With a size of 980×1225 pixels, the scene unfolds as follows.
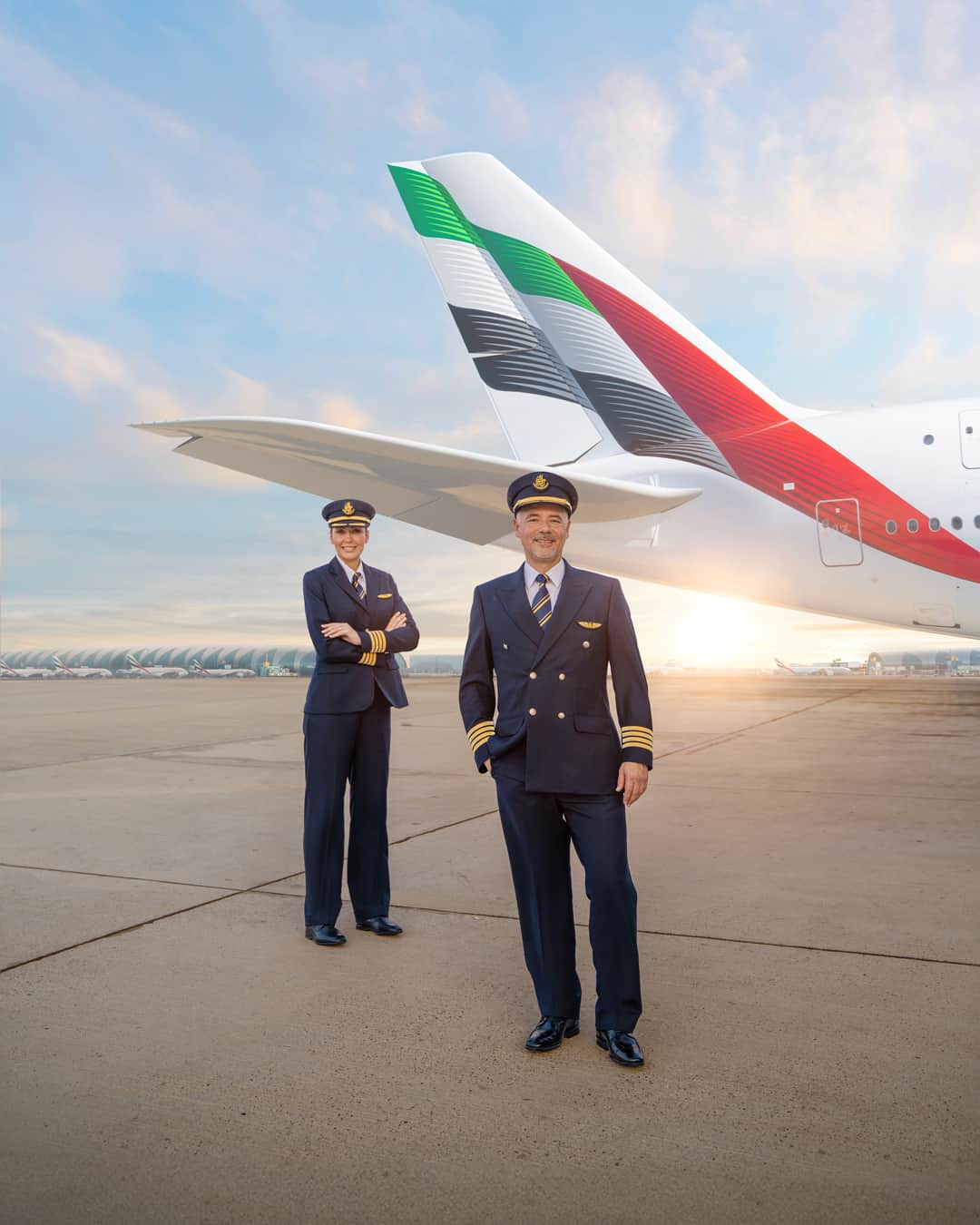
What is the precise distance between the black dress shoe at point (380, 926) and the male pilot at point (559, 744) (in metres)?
0.88

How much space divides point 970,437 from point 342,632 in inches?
386

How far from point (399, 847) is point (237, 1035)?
2.21 metres

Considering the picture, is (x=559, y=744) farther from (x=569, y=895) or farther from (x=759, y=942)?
(x=759, y=942)

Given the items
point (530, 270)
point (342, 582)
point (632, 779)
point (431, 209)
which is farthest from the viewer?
point (431, 209)

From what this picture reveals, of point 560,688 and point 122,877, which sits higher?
point 560,688

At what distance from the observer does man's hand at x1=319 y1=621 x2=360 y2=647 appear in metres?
3.44

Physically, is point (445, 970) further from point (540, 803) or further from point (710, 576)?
point (710, 576)

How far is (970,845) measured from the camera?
181 inches

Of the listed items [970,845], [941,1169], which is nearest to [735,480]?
[970,845]

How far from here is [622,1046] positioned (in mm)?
2402

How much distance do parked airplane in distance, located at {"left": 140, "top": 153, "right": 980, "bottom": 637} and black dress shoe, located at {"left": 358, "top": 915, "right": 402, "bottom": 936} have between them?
6091 millimetres

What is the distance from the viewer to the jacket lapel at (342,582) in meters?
3.67

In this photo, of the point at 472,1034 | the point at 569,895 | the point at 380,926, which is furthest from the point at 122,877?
the point at 569,895

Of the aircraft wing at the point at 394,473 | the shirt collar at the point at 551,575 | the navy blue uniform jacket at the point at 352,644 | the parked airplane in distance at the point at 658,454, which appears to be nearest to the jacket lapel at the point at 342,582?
the navy blue uniform jacket at the point at 352,644
